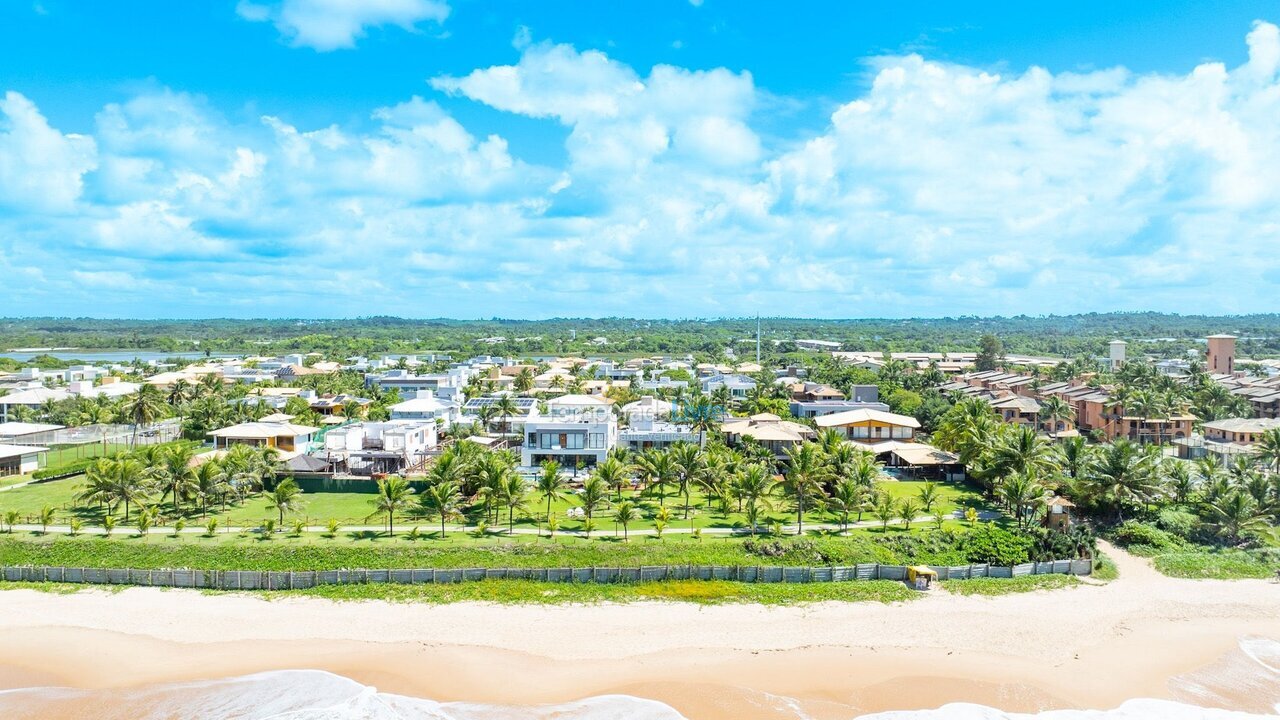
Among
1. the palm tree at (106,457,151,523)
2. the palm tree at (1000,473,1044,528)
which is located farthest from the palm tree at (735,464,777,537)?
the palm tree at (106,457,151,523)

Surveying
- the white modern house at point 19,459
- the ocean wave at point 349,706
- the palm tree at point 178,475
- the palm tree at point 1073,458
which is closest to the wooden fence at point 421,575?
the palm tree at point 178,475

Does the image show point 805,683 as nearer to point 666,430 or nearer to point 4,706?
point 4,706

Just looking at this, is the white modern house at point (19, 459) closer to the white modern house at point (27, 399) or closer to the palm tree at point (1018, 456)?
the white modern house at point (27, 399)

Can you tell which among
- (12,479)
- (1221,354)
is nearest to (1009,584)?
(12,479)

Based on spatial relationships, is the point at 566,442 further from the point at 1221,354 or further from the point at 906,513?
the point at 1221,354

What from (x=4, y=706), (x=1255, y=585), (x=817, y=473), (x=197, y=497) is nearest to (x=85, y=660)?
(x=4, y=706)

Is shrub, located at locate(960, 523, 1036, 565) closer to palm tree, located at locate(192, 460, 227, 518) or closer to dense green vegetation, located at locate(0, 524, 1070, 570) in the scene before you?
dense green vegetation, located at locate(0, 524, 1070, 570)

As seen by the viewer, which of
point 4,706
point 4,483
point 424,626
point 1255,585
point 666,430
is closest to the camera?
point 4,706
